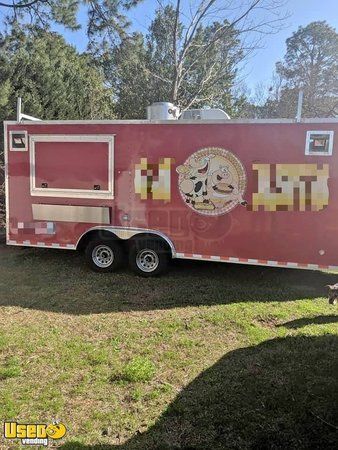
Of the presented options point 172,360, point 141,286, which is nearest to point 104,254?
point 141,286

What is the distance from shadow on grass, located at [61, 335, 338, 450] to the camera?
9.76ft

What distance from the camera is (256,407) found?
3.36 m

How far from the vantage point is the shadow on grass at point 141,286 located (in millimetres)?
5969

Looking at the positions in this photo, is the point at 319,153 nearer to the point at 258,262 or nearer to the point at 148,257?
the point at 258,262

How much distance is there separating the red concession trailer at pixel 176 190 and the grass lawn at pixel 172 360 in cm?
67

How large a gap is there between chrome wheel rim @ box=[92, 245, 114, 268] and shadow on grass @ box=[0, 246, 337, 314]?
0.21 m

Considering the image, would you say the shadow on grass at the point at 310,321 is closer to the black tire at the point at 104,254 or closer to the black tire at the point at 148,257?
the black tire at the point at 148,257

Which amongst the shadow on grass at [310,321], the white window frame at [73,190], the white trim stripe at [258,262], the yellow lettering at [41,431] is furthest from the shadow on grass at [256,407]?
the white window frame at [73,190]

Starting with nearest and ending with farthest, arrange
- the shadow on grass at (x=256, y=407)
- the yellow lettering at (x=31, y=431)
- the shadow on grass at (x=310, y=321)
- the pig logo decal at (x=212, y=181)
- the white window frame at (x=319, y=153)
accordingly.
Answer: the shadow on grass at (x=256, y=407)
the yellow lettering at (x=31, y=431)
the shadow on grass at (x=310, y=321)
the white window frame at (x=319, y=153)
the pig logo decal at (x=212, y=181)

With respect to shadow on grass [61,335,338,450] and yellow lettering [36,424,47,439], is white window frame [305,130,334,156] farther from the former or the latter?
yellow lettering [36,424,47,439]

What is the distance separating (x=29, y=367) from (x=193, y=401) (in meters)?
1.71

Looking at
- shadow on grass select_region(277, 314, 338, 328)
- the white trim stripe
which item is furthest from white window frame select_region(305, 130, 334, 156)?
shadow on grass select_region(277, 314, 338, 328)

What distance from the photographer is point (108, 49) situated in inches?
510

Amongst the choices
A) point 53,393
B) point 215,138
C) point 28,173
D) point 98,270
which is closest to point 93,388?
point 53,393
